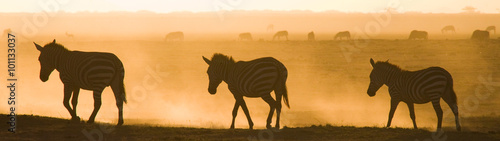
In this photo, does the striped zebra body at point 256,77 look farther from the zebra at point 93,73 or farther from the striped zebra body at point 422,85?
the striped zebra body at point 422,85

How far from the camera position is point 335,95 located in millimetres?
29125

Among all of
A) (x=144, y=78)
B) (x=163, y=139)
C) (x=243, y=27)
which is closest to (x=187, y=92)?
(x=144, y=78)

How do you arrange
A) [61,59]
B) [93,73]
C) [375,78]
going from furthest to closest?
[375,78] → [61,59] → [93,73]

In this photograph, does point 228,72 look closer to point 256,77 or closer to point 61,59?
point 256,77

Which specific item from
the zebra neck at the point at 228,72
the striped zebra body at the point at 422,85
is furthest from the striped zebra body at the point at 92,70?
the striped zebra body at the point at 422,85

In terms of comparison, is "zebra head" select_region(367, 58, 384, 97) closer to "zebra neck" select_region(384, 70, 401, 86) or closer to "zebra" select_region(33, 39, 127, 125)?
"zebra neck" select_region(384, 70, 401, 86)

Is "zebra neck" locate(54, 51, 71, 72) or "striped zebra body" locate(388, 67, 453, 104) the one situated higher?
"zebra neck" locate(54, 51, 71, 72)

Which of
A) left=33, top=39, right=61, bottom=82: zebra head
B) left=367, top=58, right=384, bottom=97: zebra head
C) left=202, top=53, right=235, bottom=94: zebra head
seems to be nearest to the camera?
left=33, top=39, right=61, bottom=82: zebra head

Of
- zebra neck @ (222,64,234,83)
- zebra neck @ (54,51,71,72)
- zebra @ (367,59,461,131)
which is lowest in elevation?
zebra @ (367,59,461,131)

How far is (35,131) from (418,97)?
29.4 ft

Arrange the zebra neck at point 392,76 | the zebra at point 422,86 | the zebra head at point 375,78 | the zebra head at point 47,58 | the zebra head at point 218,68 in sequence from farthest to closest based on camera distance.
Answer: the zebra head at point 375,78 → the zebra neck at point 392,76 → the zebra head at point 218,68 → the zebra head at point 47,58 → the zebra at point 422,86

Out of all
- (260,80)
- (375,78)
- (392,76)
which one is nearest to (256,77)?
(260,80)

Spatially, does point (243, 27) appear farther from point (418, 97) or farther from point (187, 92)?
point (418, 97)

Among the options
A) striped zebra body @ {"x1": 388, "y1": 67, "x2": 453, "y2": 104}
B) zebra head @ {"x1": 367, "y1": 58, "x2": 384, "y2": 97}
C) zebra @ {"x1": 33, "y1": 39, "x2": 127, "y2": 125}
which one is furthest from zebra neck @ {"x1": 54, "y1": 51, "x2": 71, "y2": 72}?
striped zebra body @ {"x1": 388, "y1": 67, "x2": 453, "y2": 104}
